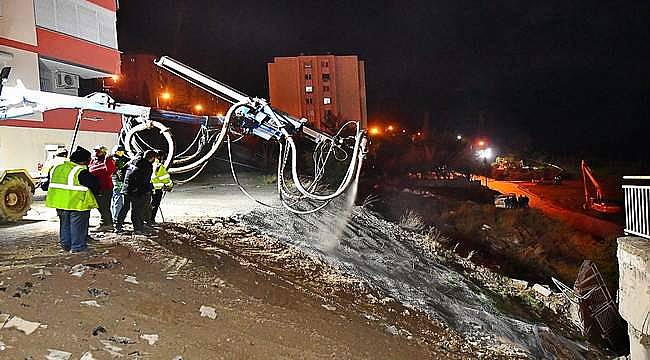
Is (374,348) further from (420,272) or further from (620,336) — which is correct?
(620,336)

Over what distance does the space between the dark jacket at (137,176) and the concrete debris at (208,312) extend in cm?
395

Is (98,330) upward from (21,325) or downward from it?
downward

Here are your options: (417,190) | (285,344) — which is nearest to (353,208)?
(417,190)

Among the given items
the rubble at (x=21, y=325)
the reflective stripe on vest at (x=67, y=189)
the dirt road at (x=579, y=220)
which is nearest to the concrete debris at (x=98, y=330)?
the rubble at (x=21, y=325)

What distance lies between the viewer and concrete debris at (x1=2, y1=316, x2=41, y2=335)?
517cm

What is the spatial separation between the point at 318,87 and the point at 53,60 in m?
29.6

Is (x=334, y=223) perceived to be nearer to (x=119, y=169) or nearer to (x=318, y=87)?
(x=119, y=169)

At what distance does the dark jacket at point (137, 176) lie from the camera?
9.62 m

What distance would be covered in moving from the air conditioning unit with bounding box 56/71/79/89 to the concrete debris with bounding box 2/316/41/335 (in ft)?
56.3

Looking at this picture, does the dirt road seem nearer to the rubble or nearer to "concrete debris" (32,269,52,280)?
"concrete debris" (32,269,52,280)

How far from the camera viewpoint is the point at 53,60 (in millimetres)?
18609

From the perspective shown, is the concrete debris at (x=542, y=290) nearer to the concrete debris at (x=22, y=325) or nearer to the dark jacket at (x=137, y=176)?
the dark jacket at (x=137, y=176)

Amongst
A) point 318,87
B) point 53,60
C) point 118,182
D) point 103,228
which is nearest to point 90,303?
point 103,228

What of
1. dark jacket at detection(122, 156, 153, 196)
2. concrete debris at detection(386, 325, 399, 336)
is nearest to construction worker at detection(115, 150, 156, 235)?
dark jacket at detection(122, 156, 153, 196)
